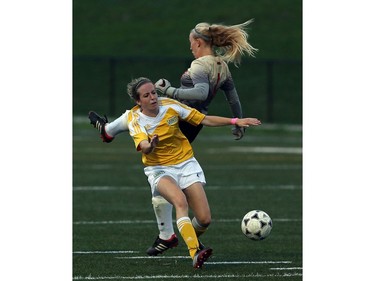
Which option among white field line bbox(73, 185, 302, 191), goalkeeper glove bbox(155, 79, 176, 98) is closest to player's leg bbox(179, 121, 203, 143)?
goalkeeper glove bbox(155, 79, 176, 98)

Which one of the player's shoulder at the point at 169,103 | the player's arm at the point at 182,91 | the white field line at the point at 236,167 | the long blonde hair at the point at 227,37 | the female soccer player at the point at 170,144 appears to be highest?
the long blonde hair at the point at 227,37

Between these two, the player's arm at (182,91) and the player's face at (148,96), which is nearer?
the player's face at (148,96)

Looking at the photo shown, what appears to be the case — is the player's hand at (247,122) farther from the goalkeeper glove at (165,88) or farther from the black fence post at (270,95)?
the black fence post at (270,95)

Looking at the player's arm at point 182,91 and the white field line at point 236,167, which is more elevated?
the player's arm at point 182,91

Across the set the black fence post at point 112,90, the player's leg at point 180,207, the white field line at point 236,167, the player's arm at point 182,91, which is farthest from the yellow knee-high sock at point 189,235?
the black fence post at point 112,90

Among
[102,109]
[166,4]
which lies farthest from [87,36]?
[102,109]

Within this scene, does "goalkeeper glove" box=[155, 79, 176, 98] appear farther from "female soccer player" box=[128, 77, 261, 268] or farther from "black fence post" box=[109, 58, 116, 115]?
"black fence post" box=[109, 58, 116, 115]

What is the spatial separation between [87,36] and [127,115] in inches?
1677

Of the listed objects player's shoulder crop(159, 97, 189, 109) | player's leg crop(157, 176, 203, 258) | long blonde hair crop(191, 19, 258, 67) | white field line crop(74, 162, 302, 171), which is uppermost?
long blonde hair crop(191, 19, 258, 67)

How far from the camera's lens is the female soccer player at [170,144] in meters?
11.4

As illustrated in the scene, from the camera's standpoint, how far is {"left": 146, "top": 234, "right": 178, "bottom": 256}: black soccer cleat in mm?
12031

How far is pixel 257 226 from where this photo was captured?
1190 centimetres
